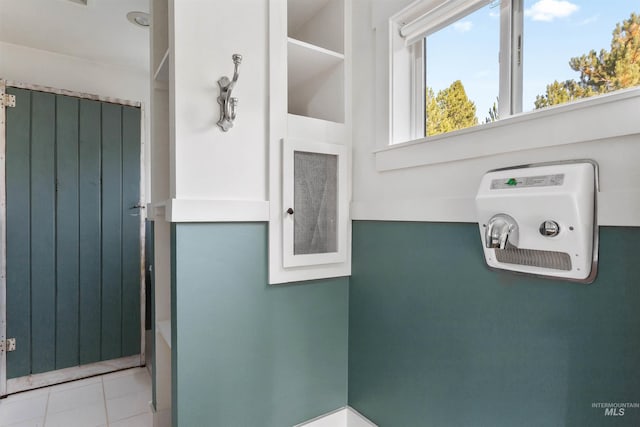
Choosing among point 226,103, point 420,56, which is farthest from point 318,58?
point 226,103

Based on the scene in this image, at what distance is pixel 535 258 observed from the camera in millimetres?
880

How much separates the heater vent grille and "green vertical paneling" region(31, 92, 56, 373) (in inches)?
108

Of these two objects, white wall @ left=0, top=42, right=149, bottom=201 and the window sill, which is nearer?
the window sill

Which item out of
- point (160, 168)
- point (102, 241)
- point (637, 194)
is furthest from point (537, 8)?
point (102, 241)

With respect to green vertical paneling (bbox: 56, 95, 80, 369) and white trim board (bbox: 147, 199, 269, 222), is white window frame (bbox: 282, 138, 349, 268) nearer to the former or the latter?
white trim board (bbox: 147, 199, 269, 222)

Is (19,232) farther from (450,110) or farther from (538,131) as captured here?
(538,131)

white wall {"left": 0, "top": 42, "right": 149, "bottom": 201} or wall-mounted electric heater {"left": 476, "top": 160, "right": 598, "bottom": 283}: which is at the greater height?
white wall {"left": 0, "top": 42, "right": 149, "bottom": 201}

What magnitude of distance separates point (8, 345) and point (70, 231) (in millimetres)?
815

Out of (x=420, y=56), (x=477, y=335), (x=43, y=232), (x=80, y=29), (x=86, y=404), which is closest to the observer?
(x=477, y=335)

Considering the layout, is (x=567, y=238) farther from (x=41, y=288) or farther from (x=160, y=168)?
(x=41, y=288)

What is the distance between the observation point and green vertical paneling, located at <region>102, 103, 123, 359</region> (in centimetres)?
248

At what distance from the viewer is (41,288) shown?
230 centimetres

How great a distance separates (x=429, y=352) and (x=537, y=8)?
117 centimetres

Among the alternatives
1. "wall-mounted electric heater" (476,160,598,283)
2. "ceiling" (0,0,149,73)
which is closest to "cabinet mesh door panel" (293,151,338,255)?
"wall-mounted electric heater" (476,160,598,283)
